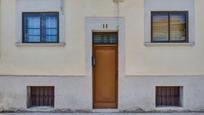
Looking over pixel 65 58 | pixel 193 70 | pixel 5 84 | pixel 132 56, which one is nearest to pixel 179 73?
pixel 193 70

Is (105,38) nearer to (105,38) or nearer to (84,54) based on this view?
(105,38)

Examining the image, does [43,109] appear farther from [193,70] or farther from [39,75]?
[193,70]

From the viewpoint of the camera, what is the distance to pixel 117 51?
1285cm

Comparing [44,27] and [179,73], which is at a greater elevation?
[44,27]

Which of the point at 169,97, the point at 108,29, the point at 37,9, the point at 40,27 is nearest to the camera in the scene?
the point at 108,29

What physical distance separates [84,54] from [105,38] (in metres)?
0.90

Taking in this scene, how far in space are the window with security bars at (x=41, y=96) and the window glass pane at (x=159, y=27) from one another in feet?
12.7

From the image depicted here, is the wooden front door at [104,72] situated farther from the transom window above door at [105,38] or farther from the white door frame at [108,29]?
the white door frame at [108,29]

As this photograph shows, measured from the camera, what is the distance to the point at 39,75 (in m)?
12.7

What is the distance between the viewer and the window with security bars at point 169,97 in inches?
510

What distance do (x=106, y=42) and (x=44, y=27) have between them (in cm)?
210

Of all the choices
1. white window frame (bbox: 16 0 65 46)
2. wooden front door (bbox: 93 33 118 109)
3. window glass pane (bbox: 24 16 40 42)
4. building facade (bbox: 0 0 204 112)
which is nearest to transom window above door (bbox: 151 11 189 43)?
building facade (bbox: 0 0 204 112)

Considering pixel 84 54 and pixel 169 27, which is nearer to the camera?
pixel 84 54

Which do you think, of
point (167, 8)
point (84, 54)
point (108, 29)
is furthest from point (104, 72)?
point (167, 8)
